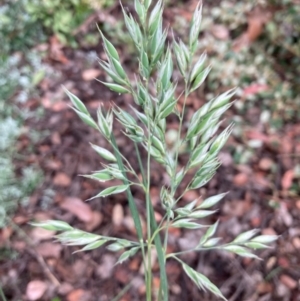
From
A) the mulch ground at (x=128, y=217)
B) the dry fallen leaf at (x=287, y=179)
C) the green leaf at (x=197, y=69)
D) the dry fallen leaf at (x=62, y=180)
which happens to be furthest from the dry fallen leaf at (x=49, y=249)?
the green leaf at (x=197, y=69)

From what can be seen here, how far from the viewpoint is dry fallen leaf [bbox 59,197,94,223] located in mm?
1538

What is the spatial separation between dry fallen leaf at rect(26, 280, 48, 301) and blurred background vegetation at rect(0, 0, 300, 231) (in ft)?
1.68

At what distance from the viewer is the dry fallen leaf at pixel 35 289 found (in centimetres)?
137

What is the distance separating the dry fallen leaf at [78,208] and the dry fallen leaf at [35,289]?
237mm

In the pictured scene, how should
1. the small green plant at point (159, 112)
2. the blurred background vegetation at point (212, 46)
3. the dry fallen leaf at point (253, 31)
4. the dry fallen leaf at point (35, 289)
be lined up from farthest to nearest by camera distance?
the dry fallen leaf at point (253, 31), the blurred background vegetation at point (212, 46), the dry fallen leaf at point (35, 289), the small green plant at point (159, 112)

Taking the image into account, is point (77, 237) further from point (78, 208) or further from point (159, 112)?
point (78, 208)

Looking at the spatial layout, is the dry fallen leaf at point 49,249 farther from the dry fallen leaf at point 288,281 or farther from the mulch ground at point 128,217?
the dry fallen leaf at point 288,281

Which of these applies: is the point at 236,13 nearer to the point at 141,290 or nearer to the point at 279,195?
the point at 279,195

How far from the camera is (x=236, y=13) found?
7.07 feet

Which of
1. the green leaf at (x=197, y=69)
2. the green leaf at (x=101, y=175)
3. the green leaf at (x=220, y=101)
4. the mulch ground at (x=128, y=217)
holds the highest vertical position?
the green leaf at (x=197, y=69)

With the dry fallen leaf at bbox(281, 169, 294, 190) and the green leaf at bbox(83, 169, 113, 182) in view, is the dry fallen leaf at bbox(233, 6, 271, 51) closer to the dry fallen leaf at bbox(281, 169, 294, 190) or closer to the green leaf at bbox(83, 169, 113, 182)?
the dry fallen leaf at bbox(281, 169, 294, 190)

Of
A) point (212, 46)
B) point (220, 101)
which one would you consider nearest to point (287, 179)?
point (212, 46)

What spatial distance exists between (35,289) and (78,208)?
0.29 metres

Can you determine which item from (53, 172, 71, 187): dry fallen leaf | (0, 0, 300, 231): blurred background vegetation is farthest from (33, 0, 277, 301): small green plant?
(0, 0, 300, 231): blurred background vegetation
